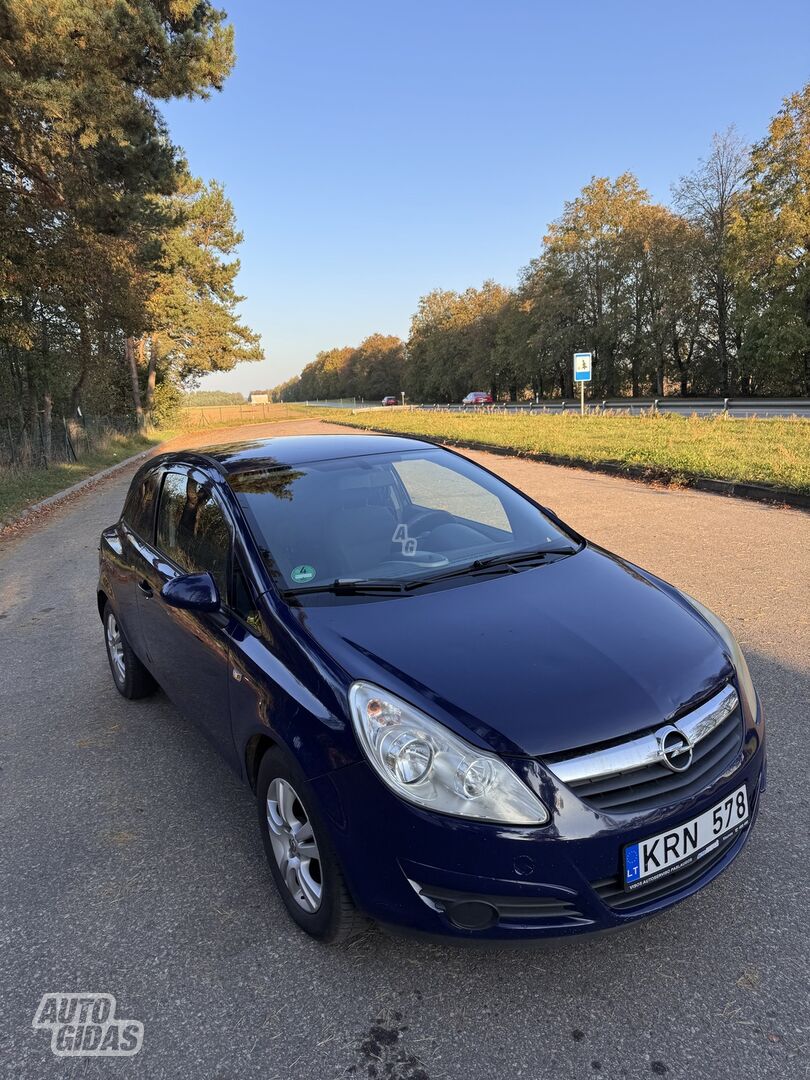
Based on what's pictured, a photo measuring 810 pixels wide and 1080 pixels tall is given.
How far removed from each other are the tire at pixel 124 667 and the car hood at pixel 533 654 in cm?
215

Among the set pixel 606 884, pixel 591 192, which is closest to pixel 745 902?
pixel 606 884

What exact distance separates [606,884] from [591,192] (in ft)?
193

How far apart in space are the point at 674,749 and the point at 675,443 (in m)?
13.9

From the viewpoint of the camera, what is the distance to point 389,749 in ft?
6.23

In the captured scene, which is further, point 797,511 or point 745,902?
point 797,511

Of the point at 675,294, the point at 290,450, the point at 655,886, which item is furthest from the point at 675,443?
the point at 675,294

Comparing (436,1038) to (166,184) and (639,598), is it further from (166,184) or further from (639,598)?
(166,184)

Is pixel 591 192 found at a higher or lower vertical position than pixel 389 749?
higher

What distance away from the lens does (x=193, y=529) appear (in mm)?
3229

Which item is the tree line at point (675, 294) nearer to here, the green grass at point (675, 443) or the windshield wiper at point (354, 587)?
the green grass at point (675, 443)

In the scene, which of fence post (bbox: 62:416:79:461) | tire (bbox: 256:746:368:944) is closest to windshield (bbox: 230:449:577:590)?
tire (bbox: 256:746:368:944)

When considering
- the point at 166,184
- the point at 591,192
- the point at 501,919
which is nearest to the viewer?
the point at 501,919

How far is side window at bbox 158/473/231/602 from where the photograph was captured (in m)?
2.85

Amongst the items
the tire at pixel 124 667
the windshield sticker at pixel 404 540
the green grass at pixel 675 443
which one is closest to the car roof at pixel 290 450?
the windshield sticker at pixel 404 540
